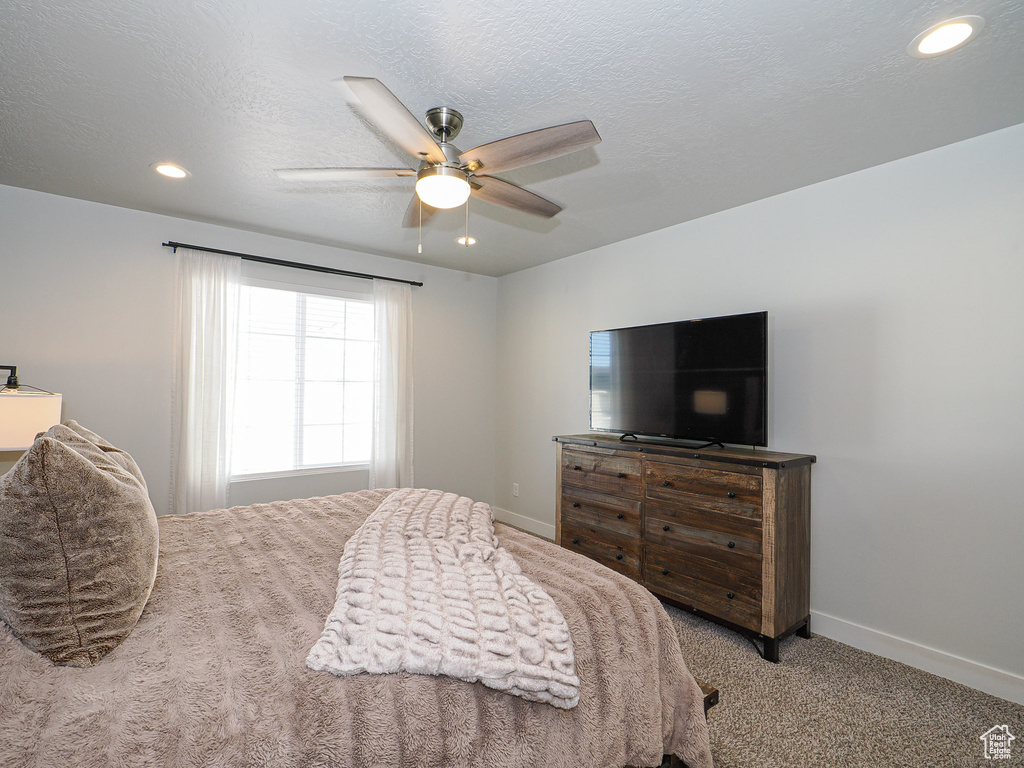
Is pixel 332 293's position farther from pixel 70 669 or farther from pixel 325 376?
pixel 70 669

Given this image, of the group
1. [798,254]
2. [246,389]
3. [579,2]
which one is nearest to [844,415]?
[798,254]

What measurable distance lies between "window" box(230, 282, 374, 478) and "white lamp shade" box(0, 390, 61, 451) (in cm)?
133

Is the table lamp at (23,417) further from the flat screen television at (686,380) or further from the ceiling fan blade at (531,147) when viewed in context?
the flat screen television at (686,380)

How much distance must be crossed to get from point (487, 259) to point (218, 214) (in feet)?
7.14

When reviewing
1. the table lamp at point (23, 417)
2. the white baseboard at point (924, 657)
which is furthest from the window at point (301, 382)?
the white baseboard at point (924, 657)

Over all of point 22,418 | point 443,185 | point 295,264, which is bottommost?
point 22,418

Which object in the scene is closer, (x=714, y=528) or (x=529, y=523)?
(x=714, y=528)

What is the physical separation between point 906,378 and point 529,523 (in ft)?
10.7

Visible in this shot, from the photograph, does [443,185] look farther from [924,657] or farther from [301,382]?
[924,657]

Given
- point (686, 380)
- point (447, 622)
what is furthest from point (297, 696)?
point (686, 380)

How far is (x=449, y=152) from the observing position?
1903mm

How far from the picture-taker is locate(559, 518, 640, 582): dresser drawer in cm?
315

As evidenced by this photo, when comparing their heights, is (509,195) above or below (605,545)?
above

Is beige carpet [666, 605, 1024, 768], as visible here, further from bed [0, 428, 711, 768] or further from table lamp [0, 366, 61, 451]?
table lamp [0, 366, 61, 451]
